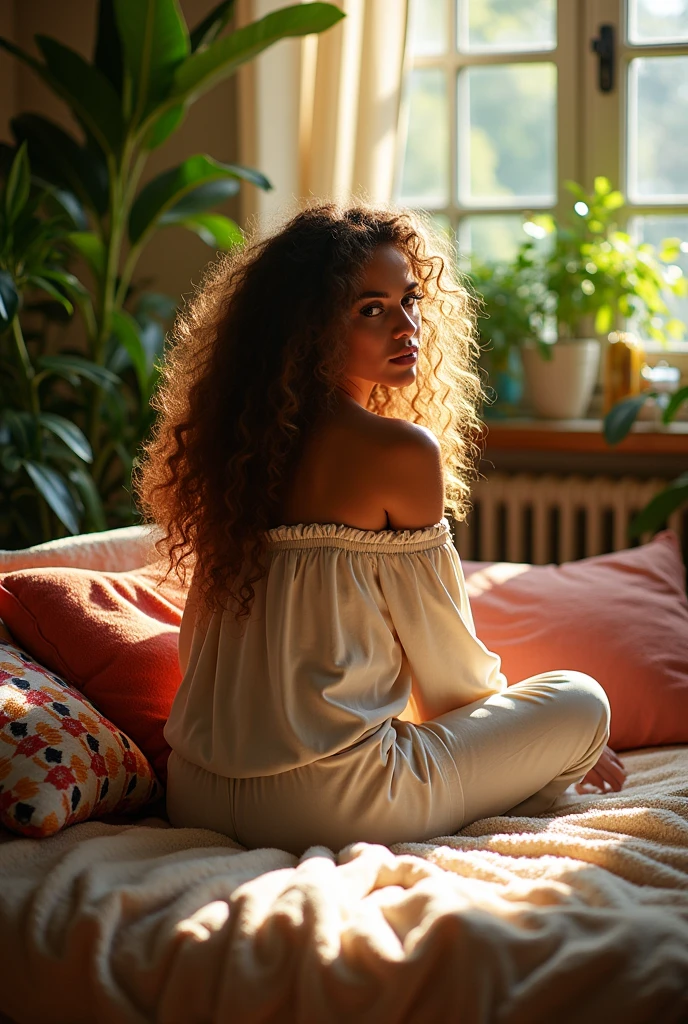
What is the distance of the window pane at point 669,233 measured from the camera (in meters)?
3.11

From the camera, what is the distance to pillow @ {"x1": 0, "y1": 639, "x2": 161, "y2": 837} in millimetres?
1414

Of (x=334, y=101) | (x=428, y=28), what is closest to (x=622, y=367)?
(x=334, y=101)

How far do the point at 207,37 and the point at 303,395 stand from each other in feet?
4.59

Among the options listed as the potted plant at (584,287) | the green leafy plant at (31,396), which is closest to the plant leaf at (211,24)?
the green leafy plant at (31,396)

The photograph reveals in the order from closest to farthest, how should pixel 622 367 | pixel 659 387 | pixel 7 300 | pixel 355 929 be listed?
pixel 355 929 < pixel 7 300 < pixel 659 387 < pixel 622 367

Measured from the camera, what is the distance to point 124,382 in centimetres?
269

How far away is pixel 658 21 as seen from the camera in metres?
3.02

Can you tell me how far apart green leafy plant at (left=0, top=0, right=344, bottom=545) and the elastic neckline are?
817mm

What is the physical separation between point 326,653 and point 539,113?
2221 mm

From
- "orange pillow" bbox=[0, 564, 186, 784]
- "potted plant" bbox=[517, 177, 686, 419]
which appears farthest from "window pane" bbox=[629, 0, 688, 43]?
"orange pillow" bbox=[0, 564, 186, 784]

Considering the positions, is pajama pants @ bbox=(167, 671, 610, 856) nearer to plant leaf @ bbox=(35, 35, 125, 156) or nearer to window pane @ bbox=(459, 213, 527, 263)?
plant leaf @ bbox=(35, 35, 125, 156)

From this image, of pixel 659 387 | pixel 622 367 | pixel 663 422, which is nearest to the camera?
pixel 663 422

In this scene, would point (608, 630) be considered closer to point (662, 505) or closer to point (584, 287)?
point (662, 505)

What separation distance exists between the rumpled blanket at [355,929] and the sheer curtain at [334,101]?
193 cm
